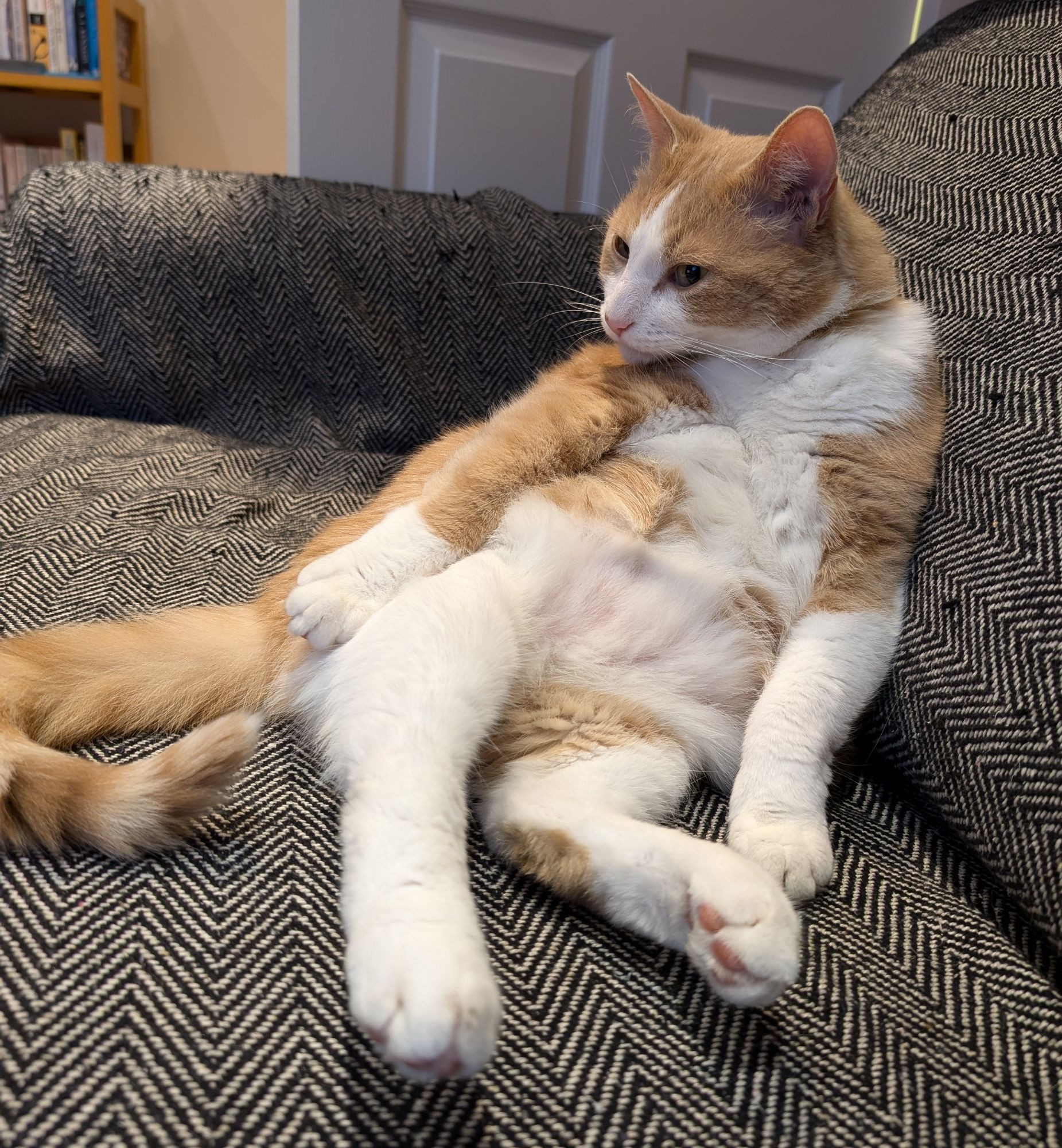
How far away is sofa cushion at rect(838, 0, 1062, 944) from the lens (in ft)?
2.89

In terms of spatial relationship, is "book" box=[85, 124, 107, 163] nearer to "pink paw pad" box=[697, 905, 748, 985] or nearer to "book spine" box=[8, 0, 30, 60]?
"book spine" box=[8, 0, 30, 60]

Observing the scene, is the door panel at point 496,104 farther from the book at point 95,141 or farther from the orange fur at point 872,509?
the book at point 95,141

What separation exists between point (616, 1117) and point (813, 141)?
1.10m

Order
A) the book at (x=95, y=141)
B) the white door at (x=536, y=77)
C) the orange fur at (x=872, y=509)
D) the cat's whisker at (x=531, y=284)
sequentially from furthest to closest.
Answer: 1. the book at (x=95, y=141)
2. the white door at (x=536, y=77)
3. the cat's whisker at (x=531, y=284)
4. the orange fur at (x=872, y=509)

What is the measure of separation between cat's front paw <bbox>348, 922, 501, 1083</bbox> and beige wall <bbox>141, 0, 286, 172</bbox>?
3.48 m

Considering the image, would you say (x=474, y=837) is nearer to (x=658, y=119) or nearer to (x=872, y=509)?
(x=872, y=509)

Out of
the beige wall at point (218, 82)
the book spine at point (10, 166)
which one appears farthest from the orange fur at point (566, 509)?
the book spine at point (10, 166)

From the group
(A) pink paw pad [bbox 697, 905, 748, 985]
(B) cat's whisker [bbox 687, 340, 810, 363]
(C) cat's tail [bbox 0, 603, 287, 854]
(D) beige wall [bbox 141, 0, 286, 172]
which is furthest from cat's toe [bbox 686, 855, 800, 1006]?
(D) beige wall [bbox 141, 0, 286, 172]

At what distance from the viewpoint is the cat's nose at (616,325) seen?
3.97ft

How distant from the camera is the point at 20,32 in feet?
9.78

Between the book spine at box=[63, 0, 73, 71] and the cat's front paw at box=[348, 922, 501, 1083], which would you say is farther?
the book spine at box=[63, 0, 73, 71]

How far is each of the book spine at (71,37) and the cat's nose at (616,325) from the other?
2.87 metres

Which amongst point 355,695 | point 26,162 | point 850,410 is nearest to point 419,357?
point 850,410

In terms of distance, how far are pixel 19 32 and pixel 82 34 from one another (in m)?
0.21
